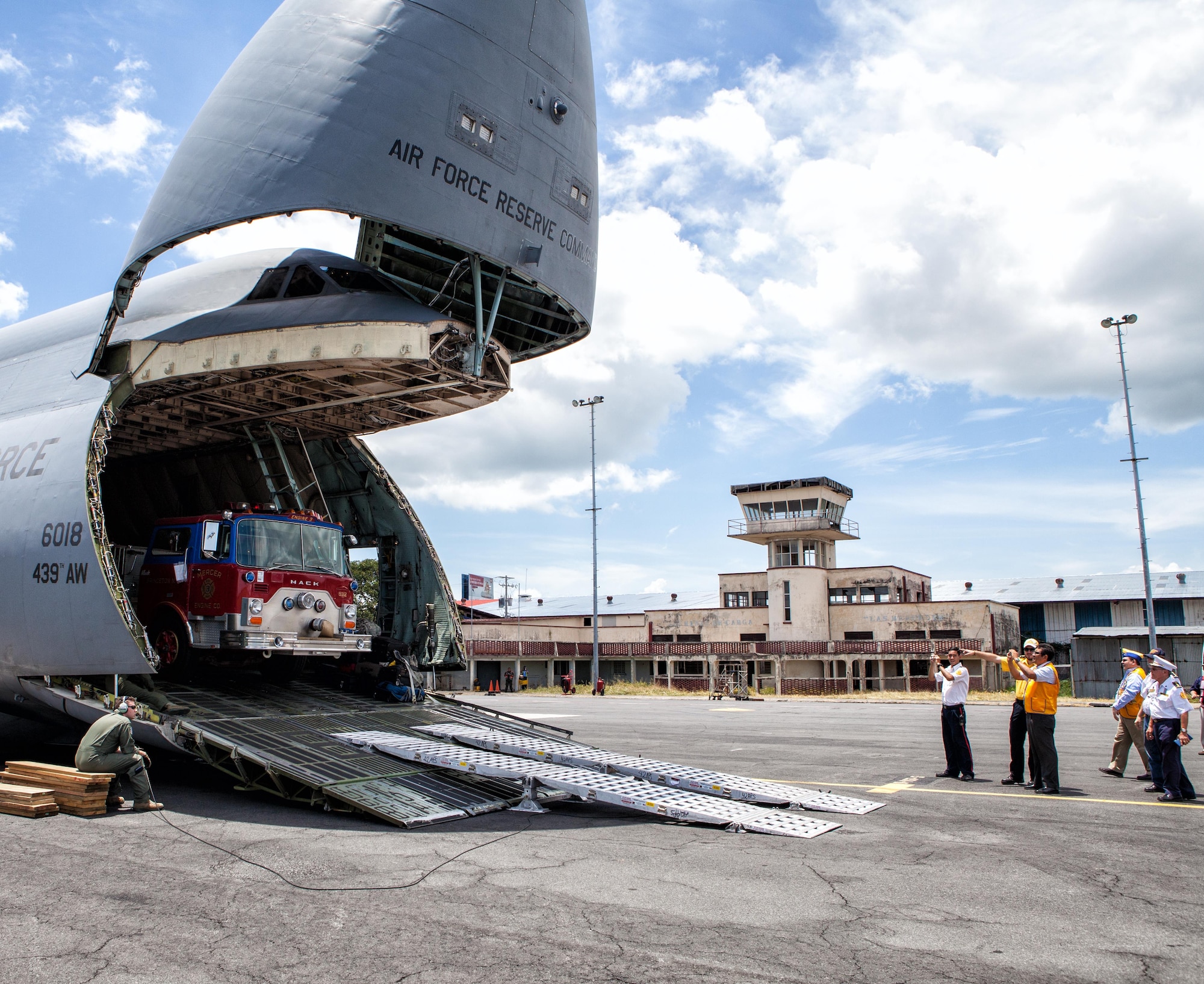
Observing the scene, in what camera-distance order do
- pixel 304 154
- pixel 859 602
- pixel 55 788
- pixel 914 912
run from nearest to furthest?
pixel 914 912 → pixel 55 788 → pixel 304 154 → pixel 859 602

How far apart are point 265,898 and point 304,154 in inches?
340

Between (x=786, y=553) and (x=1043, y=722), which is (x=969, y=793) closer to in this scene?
(x=1043, y=722)

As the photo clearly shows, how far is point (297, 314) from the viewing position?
38.7 feet

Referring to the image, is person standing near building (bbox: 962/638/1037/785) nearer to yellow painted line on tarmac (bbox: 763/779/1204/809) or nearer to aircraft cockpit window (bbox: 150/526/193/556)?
yellow painted line on tarmac (bbox: 763/779/1204/809)

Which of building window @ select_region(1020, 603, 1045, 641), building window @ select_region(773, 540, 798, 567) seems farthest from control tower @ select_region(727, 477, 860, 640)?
building window @ select_region(1020, 603, 1045, 641)

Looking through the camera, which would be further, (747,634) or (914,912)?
(747,634)

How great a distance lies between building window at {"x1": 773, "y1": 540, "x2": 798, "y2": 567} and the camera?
66.1 meters

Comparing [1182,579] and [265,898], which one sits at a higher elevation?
[1182,579]

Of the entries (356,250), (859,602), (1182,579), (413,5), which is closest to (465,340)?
(356,250)

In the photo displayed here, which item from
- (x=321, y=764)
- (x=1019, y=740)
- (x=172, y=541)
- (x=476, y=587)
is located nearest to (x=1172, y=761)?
(x=1019, y=740)

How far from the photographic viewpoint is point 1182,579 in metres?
69.3

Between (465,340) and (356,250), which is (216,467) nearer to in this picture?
(356,250)

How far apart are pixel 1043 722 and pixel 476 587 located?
9471 cm

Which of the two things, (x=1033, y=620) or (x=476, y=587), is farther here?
(x=476, y=587)
